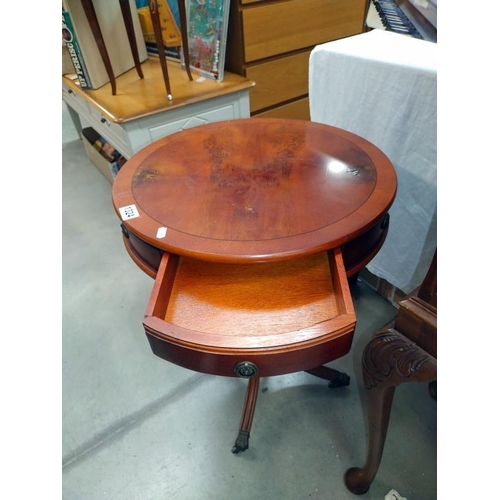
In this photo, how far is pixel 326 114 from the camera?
113 cm

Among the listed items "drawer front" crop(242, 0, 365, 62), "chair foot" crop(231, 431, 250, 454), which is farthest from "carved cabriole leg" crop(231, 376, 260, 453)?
"drawer front" crop(242, 0, 365, 62)

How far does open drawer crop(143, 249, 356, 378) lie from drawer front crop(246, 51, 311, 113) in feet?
4.05

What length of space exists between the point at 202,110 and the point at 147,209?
3.10 feet

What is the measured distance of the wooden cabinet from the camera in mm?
1497

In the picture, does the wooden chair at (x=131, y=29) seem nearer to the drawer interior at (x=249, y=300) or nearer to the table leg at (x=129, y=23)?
the table leg at (x=129, y=23)

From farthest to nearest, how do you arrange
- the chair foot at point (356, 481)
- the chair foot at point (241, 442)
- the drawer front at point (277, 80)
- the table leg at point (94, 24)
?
the drawer front at point (277, 80)
the table leg at point (94, 24)
the chair foot at point (241, 442)
the chair foot at point (356, 481)

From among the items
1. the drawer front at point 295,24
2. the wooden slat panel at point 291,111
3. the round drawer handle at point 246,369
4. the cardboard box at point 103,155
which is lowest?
the cardboard box at point 103,155

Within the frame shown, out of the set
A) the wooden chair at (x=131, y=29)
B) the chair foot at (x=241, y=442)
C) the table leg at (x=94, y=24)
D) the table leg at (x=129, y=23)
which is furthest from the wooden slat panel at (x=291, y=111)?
the chair foot at (x=241, y=442)

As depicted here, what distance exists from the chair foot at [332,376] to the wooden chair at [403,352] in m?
0.35

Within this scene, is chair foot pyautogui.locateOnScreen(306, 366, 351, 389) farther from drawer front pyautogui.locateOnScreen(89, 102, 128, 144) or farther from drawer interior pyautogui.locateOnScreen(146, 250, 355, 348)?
drawer front pyautogui.locateOnScreen(89, 102, 128, 144)

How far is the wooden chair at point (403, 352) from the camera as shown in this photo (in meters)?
0.48

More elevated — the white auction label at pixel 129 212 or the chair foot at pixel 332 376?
the white auction label at pixel 129 212

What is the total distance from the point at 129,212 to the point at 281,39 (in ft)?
4.38
